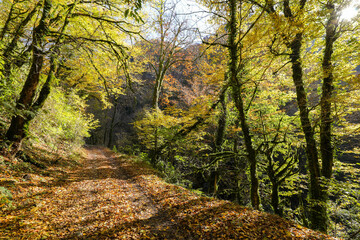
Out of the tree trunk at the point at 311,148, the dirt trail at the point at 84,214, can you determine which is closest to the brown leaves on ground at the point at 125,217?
the dirt trail at the point at 84,214

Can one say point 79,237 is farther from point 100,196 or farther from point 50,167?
point 50,167

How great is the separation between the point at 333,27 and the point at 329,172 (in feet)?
18.0

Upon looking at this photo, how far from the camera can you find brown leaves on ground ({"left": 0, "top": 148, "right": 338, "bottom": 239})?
312 centimetres

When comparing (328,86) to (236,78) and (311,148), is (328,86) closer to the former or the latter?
(311,148)

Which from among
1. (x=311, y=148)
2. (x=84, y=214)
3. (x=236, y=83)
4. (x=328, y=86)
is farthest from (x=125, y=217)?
(x=328, y=86)

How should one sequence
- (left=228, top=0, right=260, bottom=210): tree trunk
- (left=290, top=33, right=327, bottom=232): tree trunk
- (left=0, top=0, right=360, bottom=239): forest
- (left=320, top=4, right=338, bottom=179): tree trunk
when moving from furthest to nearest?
(left=290, top=33, right=327, bottom=232): tree trunk < (left=320, top=4, right=338, bottom=179): tree trunk < (left=228, top=0, right=260, bottom=210): tree trunk < (left=0, top=0, right=360, bottom=239): forest

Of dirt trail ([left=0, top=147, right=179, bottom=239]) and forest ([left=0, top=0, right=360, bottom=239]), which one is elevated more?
forest ([left=0, top=0, right=360, bottom=239])

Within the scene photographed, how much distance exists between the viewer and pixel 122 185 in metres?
6.14

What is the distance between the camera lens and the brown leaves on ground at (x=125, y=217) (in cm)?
312

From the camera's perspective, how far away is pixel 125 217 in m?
3.86

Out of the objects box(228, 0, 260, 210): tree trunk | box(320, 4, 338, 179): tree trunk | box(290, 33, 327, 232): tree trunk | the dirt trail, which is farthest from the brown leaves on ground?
box(320, 4, 338, 179): tree trunk

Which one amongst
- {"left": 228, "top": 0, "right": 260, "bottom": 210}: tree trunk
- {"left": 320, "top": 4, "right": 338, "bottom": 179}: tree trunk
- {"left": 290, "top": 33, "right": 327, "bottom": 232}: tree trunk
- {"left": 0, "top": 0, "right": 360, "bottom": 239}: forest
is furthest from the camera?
{"left": 290, "top": 33, "right": 327, "bottom": 232}: tree trunk

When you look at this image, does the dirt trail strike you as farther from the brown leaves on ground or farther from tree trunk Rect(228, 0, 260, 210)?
tree trunk Rect(228, 0, 260, 210)

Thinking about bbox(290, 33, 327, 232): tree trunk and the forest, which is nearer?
the forest
